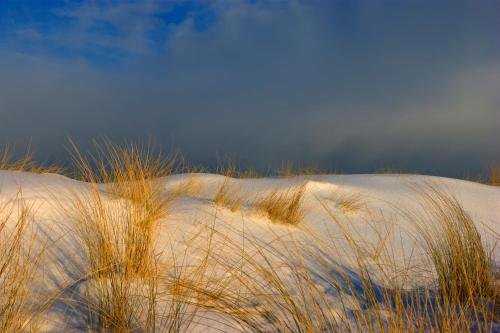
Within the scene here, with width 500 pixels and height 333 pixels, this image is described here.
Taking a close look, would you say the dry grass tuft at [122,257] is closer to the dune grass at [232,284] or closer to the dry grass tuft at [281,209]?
the dune grass at [232,284]

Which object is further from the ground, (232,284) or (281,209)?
(281,209)

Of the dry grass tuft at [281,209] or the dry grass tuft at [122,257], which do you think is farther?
the dry grass tuft at [281,209]

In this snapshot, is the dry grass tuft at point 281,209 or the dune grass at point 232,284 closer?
the dune grass at point 232,284

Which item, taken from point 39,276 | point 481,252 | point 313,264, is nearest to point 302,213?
point 313,264

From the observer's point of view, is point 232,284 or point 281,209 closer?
point 232,284

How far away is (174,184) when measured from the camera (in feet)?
13.6

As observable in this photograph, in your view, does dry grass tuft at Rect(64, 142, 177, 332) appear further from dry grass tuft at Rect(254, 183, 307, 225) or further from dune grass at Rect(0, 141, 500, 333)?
dry grass tuft at Rect(254, 183, 307, 225)

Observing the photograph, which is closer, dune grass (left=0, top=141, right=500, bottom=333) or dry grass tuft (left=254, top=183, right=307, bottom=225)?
dune grass (left=0, top=141, right=500, bottom=333)

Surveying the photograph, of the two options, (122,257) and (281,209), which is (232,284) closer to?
(122,257)

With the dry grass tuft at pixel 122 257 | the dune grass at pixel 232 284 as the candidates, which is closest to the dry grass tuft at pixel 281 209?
the dune grass at pixel 232 284

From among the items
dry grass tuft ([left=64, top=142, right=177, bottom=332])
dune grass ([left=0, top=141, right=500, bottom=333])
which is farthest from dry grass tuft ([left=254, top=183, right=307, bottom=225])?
dry grass tuft ([left=64, top=142, right=177, bottom=332])

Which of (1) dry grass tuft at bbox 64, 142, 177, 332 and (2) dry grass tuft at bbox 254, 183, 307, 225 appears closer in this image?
(1) dry grass tuft at bbox 64, 142, 177, 332

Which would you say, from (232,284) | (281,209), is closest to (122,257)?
(232,284)

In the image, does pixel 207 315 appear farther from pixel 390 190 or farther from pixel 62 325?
pixel 390 190
